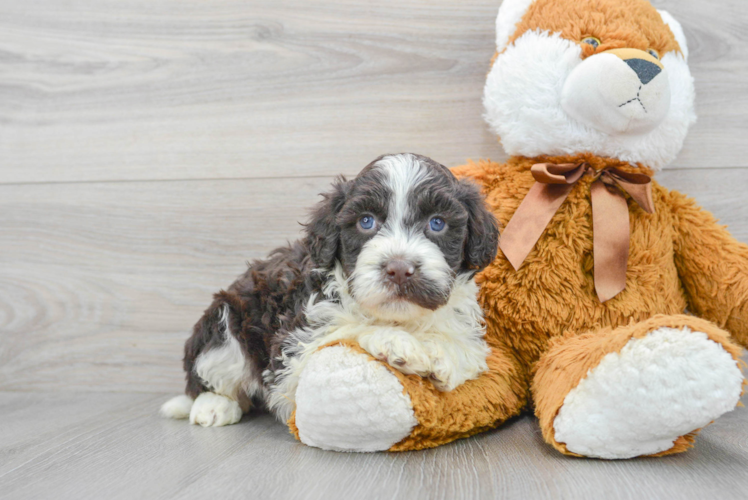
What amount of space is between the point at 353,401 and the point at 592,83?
0.96 metres

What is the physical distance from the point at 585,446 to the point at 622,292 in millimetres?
488

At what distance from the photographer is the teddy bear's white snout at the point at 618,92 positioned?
1439mm

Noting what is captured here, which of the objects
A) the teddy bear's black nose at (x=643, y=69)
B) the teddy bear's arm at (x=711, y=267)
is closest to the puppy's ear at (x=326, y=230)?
the teddy bear's black nose at (x=643, y=69)

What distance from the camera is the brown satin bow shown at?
58.8 inches

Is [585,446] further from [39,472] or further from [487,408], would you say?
[39,472]

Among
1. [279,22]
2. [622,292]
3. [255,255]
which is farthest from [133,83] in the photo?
[622,292]

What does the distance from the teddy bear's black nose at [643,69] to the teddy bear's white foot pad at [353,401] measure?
37.4 inches

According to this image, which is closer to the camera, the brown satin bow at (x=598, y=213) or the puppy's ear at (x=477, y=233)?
the puppy's ear at (x=477, y=233)

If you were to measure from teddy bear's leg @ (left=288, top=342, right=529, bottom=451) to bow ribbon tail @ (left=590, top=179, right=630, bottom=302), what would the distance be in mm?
440

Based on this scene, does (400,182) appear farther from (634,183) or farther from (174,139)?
(174,139)

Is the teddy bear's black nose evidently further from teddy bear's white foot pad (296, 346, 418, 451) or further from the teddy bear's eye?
teddy bear's white foot pad (296, 346, 418, 451)

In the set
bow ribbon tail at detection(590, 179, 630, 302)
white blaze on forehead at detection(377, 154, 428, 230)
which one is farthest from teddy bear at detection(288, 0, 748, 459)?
white blaze on forehead at detection(377, 154, 428, 230)

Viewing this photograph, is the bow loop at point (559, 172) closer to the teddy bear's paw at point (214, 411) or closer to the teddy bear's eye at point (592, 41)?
the teddy bear's eye at point (592, 41)

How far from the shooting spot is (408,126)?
2.04m
